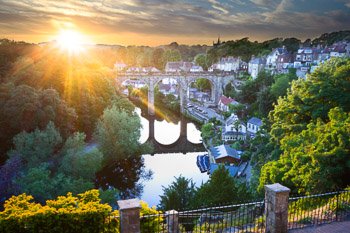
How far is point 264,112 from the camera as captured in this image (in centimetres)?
4544

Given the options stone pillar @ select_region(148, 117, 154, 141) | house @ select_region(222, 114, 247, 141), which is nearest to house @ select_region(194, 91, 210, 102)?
stone pillar @ select_region(148, 117, 154, 141)

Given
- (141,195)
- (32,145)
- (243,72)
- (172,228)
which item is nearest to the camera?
(172,228)

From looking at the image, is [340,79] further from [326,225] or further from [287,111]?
[326,225]

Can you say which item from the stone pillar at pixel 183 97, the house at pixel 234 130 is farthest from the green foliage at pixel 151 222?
the stone pillar at pixel 183 97

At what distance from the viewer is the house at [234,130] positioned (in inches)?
1630

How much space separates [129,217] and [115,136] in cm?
2233

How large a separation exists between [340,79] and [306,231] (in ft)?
46.8

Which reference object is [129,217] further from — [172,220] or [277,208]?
[277,208]

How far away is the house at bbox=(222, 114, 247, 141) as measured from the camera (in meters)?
41.4

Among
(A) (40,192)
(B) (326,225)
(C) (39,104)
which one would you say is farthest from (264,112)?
(B) (326,225)

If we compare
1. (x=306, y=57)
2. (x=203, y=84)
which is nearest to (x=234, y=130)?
(x=306, y=57)

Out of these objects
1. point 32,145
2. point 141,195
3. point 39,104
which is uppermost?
point 39,104

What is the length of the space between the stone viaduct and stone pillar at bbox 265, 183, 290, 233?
166 feet

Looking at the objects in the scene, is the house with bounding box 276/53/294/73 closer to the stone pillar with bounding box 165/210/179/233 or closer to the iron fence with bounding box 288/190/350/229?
the iron fence with bounding box 288/190/350/229
